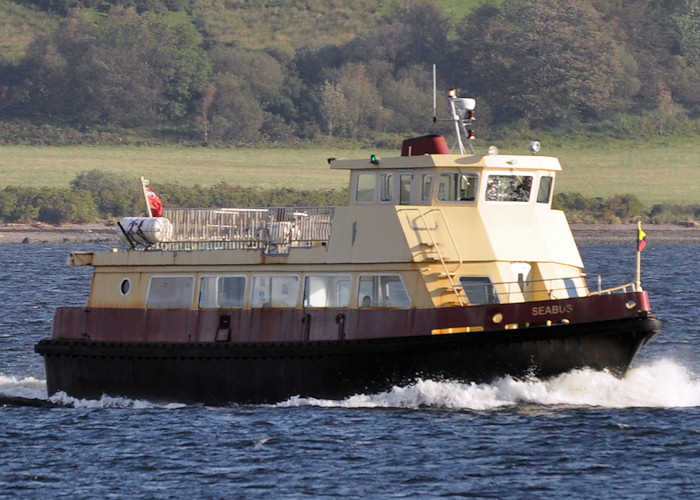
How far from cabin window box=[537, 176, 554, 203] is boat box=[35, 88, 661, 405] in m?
0.04

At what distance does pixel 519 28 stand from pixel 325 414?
128573mm

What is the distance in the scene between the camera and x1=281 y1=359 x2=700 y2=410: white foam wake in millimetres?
28516

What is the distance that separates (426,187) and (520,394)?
424 cm

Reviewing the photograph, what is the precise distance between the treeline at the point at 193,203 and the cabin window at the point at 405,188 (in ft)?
286

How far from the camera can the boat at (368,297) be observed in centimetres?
2820

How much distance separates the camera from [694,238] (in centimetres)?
11725

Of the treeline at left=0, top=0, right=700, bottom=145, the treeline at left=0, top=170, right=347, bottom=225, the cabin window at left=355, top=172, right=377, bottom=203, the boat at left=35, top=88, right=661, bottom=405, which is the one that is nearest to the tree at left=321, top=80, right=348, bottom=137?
the treeline at left=0, top=0, right=700, bottom=145

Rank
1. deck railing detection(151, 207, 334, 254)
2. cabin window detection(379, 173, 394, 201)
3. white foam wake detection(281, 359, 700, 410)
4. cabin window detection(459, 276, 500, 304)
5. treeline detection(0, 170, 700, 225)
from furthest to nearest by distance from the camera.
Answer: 1. treeline detection(0, 170, 700, 225)
2. deck railing detection(151, 207, 334, 254)
3. cabin window detection(379, 173, 394, 201)
4. cabin window detection(459, 276, 500, 304)
5. white foam wake detection(281, 359, 700, 410)

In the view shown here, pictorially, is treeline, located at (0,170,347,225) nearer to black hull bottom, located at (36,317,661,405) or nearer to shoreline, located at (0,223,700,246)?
shoreline, located at (0,223,700,246)

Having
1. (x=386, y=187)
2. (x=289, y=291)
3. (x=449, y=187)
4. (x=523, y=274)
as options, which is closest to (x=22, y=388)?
(x=289, y=291)

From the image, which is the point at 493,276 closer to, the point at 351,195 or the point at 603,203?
the point at 351,195

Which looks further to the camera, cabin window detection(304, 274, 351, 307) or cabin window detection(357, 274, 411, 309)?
cabin window detection(304, 274, 351, 307)

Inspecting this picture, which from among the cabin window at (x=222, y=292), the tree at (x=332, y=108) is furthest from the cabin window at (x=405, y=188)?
the tree at (x=332, y=108)

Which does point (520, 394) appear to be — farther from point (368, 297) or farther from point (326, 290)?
point (326, 290)
